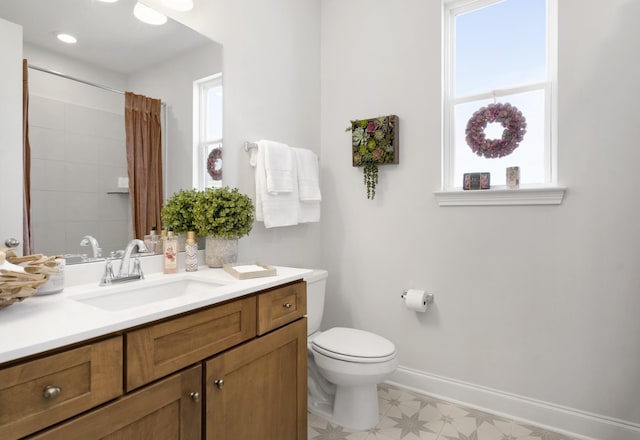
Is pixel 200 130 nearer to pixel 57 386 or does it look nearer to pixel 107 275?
pixel 107 275

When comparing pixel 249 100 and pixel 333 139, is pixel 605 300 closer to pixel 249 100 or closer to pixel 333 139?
pixel 333 139

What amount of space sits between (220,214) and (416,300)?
125cm

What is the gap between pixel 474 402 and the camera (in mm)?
2098

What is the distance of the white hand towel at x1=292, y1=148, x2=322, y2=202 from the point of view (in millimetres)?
2234

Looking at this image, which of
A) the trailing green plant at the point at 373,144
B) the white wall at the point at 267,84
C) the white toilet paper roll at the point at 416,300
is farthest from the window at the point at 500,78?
the white wall at the point at 267,84

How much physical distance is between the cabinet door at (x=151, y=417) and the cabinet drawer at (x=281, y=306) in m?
0.31

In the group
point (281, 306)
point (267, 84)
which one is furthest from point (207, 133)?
point (281, 306)

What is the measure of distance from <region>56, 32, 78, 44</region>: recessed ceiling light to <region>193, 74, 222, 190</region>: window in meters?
0.52

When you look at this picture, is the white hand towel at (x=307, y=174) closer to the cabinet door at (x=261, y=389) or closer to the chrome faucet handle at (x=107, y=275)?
the cabinet door at (x=261, y=389)

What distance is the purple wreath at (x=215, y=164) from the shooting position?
1852 mm

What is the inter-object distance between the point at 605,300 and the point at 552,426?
708 mm

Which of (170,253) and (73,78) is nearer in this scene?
(73,78)

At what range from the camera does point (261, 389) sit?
1314 mm

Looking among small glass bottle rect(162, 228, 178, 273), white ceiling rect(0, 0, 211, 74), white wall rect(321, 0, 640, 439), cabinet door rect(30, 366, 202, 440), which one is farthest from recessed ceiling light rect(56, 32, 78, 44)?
white wall rect(321, 0, 640, 439)
